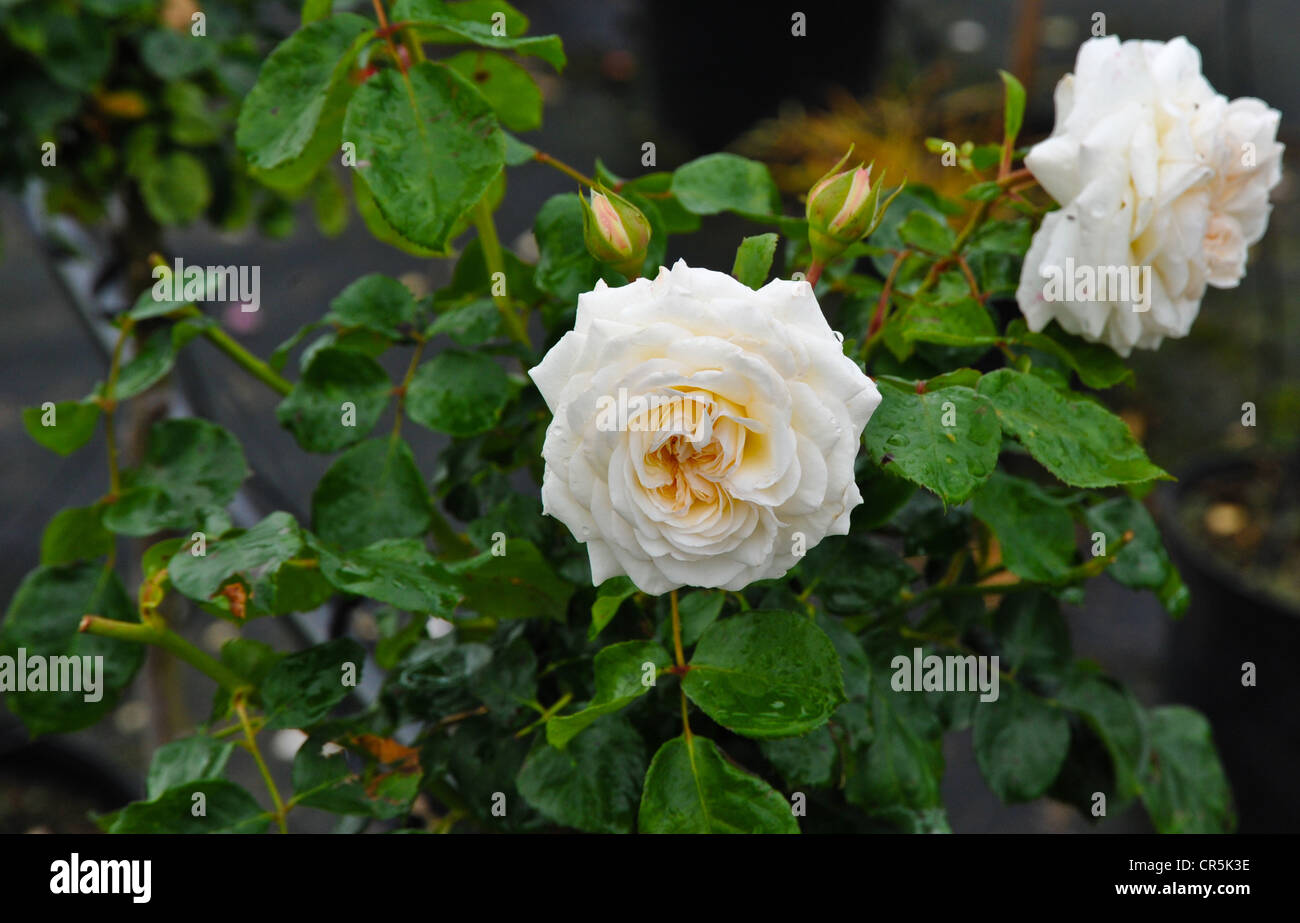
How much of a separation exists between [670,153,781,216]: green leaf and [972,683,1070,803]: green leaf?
0.30 meters

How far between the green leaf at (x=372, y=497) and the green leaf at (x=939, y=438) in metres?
0.25

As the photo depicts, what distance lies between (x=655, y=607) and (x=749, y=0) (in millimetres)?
Result: 2217

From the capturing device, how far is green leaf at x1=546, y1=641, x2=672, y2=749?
1.56 ft

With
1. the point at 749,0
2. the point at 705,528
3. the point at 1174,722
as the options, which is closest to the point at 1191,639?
the point at 1174,722

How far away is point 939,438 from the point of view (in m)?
0.46

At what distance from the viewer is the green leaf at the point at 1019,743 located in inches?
25.3

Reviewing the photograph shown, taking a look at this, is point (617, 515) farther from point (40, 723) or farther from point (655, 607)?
point (40, 723)

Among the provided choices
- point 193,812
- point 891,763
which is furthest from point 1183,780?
point 193,812

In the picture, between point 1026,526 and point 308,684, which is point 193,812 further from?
point 1026,526

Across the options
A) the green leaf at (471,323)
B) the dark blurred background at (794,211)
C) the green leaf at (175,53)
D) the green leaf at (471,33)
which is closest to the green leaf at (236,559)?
the green leaf at (471,323)

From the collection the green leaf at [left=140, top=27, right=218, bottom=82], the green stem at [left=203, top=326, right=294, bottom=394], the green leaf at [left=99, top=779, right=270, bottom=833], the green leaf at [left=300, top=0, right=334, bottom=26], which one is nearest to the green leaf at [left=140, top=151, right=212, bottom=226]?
the green leaf at [left=140, top=27, right=218, bottom=82]

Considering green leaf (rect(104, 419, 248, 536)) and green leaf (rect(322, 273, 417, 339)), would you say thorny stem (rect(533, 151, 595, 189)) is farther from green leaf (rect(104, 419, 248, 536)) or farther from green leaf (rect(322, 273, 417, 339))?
green leaf (rect(104, 419, 248, 536))

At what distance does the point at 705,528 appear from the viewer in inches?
17.6

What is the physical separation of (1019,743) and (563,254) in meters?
0.36
